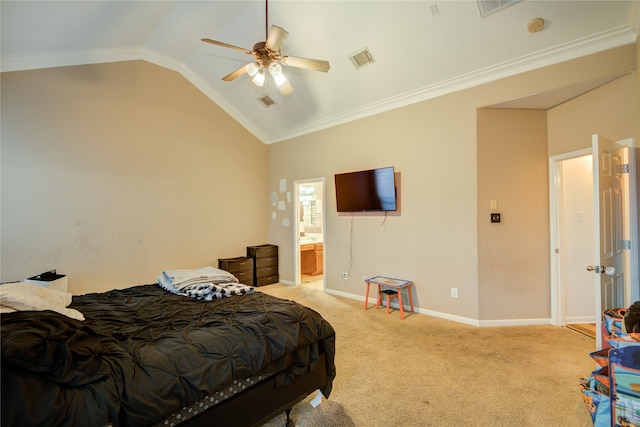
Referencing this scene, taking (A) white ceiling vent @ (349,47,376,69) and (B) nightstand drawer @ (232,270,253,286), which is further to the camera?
(B) nightstand drawer @ (232,270,253,286)

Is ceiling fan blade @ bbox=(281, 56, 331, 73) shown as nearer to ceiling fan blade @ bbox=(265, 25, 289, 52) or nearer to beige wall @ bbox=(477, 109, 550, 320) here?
ceiling fan blade @ bbox=(265, 25, 289, 52)

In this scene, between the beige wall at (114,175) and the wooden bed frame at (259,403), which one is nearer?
the wooden bed frame at (259,403)

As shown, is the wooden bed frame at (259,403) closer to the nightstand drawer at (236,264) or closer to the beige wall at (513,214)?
the beige wall at (513,214)

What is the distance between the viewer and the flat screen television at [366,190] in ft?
13.4

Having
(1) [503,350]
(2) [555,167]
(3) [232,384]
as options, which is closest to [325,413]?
(3) [232,384]

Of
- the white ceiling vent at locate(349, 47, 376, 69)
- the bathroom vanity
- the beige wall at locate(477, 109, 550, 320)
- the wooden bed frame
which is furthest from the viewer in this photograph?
the bathroom vanity

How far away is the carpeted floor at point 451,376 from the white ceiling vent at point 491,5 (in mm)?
3248

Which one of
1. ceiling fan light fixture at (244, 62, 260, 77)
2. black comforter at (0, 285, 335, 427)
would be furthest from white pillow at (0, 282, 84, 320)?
ceiling fan light fixture at (244, 62, 260, 77)

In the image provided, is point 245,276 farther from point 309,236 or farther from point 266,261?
point 309,236

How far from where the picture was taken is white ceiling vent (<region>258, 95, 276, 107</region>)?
491cm

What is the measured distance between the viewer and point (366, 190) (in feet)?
14.2

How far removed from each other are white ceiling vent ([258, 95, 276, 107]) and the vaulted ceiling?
260 millimetres

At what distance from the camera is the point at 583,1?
253cm

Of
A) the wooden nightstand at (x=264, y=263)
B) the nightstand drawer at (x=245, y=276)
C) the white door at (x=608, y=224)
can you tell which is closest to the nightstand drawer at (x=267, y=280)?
the wooden nightstand at (x=264, y=263)
